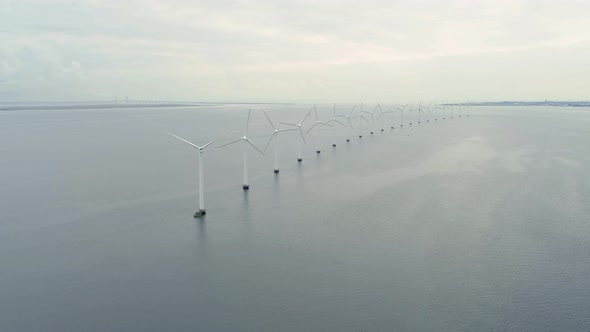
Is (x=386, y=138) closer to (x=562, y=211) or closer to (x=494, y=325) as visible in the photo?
(x=562, y=211)

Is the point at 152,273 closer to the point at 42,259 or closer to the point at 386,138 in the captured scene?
the point at 42,259

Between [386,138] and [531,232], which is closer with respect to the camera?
[531,232]

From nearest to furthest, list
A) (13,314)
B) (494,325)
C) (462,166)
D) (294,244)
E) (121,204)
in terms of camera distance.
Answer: (494,325)
(13,314)
(294,244)
(121,204)
(462,166)

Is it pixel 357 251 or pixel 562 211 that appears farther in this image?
pixel 562 211

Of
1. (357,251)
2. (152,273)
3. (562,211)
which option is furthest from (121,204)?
(562,211)

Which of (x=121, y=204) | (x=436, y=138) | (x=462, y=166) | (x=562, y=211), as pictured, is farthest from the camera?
(x=436, y=138)

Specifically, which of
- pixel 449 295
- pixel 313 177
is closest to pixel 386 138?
pixel 313 177
